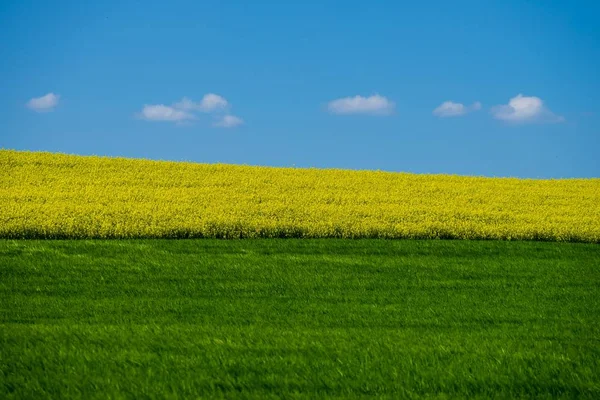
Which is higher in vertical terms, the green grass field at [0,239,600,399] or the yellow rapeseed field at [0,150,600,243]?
the yellow rapeseed field at [0,150,600,243]

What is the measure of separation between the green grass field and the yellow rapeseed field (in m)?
1.05

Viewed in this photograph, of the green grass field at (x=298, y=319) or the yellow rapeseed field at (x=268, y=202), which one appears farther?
the yellow rapeseed field at (x=268, y=202)

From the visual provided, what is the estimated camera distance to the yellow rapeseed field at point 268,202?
19.2 metres

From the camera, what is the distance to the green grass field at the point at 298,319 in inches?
277

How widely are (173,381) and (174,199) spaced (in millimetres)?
15653

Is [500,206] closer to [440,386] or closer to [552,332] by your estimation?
[552,332]

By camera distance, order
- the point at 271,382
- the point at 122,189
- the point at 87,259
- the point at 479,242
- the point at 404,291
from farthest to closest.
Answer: the point at 122,189
the point at 479,242
the point at 87,259
the point at 404,291
the point at 271,382

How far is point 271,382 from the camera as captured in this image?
6.96 meters

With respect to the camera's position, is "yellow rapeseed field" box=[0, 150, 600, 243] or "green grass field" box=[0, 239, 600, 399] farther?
"yellow rapeseed field" box=[0, 150, 600, 243]

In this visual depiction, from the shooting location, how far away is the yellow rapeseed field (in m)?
19.2

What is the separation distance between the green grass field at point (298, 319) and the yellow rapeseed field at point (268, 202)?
3.45 feet

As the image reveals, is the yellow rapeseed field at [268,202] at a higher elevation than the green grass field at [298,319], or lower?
higher

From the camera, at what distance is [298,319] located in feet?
37.1

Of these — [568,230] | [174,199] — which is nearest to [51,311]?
[174,199]
